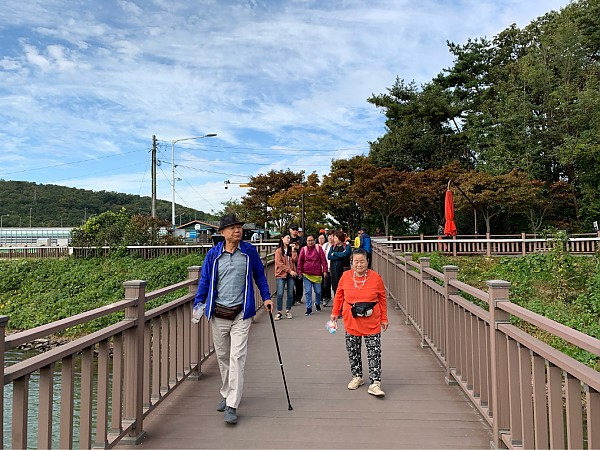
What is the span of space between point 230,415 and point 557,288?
36.8 feet

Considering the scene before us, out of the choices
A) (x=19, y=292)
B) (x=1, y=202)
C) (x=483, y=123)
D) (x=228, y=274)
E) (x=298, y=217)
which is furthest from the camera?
(x=1, y=202)

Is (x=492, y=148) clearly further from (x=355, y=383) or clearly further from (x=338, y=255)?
(x=355, y=383)

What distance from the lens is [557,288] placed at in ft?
Answer: 40.2

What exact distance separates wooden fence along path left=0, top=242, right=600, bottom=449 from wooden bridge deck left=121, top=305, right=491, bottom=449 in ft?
0.05

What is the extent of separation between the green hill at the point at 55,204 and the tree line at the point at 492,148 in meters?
41.5

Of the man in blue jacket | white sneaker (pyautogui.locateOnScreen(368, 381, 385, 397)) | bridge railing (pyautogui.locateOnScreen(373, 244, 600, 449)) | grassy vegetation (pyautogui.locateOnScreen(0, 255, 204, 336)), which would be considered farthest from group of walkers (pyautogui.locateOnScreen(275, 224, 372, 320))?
grassy vegetation (pyautogui.locateOnScreen(0, 255, 204, 336))

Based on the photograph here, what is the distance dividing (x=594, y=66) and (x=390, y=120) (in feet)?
44.6

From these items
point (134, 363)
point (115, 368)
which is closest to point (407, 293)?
point (134, 363)

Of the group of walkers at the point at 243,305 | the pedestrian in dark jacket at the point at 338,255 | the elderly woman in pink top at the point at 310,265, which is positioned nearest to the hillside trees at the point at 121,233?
the elderly woman in pink top at the point at 310,265

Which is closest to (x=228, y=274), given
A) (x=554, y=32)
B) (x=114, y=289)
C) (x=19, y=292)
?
(x=114, y=289)

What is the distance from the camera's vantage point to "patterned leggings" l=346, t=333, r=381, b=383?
168 inches

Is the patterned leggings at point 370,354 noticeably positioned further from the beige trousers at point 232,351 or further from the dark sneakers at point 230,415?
the dark sneakers at point 230,415

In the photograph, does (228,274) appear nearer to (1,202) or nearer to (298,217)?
(298,217)

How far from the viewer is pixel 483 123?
3047 cm
